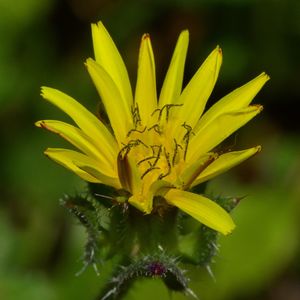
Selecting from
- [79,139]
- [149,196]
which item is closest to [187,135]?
[149,196]

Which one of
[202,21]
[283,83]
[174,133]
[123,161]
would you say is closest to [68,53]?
[202,21]

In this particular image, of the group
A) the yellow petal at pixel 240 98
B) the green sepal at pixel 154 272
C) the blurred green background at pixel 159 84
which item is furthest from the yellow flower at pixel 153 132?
the blurred green background at pixel 159 84

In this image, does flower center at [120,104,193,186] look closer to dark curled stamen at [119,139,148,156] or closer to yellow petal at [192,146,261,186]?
dark curled stamen at [119,139,148,156]

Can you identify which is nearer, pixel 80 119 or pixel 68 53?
pixel 80 119

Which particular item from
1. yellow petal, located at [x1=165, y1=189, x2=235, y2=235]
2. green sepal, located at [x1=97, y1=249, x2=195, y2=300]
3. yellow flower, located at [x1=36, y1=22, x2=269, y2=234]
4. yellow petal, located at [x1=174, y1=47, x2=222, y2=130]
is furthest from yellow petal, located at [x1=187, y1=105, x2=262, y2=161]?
green sepal, located at [x1=97, y1=249, x2=195, y2=300]

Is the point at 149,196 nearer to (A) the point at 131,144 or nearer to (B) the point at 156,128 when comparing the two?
(A) the point at 131,144

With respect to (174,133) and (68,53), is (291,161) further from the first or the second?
(174,133)

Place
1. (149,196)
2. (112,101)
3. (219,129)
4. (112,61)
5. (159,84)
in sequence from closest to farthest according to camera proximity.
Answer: (149,196), (219,129), (112,101), (112,61), (159,84)
